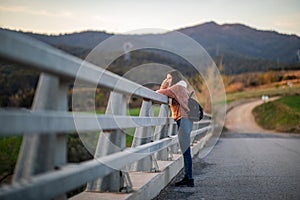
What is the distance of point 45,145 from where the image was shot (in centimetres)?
239

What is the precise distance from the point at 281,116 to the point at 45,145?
53.0 m

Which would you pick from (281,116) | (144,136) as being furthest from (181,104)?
(281,116)

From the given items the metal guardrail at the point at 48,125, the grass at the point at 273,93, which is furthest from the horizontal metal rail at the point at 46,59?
the grass at the point at 273,93

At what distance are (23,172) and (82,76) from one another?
807mm

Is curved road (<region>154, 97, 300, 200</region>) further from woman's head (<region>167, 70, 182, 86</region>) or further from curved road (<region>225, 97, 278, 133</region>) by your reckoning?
curved road (<region>225, 97, 278, 133</region>)

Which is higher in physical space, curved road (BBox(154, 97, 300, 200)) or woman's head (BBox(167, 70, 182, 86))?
woman's head (BBox(167, 70, 182, 86))

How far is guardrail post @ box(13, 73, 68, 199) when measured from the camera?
2304 millimetres

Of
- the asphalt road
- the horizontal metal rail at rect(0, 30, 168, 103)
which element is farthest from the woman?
the horizontal metal rail at rect(0, 30, 168, 103)

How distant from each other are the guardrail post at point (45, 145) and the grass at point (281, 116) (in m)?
41.5

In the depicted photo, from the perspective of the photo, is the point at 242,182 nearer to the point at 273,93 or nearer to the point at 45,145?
the point at 45,145

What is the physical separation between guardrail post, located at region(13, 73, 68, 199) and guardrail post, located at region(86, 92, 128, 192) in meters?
1.23

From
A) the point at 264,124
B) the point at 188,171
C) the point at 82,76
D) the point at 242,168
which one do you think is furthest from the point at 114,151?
the point at 264,124

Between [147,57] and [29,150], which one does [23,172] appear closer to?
[29,150]

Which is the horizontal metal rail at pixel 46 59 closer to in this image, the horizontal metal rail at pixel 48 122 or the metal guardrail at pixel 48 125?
the metal guardrail at pixel 48 125
